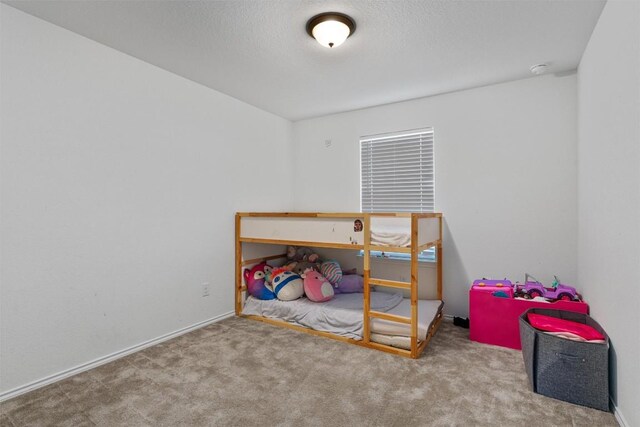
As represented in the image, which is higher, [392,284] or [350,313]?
[392,284]

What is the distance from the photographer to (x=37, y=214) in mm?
2027

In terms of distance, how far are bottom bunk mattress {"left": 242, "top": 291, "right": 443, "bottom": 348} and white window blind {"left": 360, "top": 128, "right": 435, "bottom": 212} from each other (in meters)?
1.01

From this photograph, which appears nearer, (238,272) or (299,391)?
(299,391)

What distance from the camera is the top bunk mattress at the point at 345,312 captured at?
8.58ft

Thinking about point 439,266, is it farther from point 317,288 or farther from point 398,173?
point 317,288

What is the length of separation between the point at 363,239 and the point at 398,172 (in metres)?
1.20

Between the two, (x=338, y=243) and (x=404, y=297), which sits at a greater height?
(x=338, y=243)

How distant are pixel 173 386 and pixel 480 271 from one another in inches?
108

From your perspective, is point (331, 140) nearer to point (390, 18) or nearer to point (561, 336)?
point (390, 18)

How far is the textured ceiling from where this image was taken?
6.22 feet

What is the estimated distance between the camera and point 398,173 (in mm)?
3543

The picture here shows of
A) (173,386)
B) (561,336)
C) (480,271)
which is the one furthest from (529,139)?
(173,386)

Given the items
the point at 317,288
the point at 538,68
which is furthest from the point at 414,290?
the point at 538,68

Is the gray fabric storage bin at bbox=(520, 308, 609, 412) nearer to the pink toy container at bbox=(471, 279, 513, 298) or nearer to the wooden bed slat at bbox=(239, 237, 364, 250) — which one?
the pink toy container at bbox=(471, 279, 513, 298)
